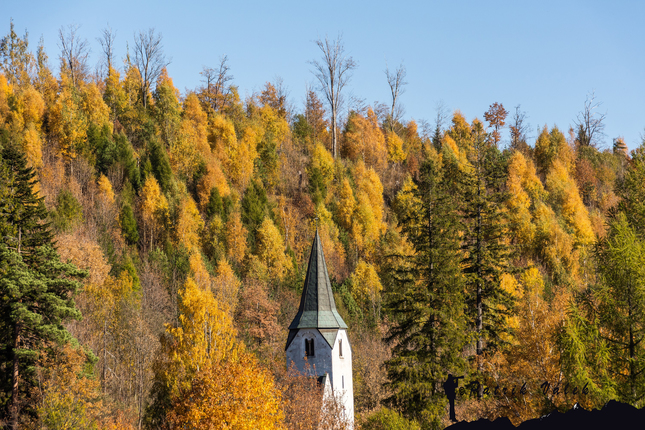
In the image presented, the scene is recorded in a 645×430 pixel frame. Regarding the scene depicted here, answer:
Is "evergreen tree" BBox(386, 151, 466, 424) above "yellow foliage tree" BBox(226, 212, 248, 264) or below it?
below

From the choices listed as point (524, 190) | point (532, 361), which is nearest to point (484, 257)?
point (532, 361)

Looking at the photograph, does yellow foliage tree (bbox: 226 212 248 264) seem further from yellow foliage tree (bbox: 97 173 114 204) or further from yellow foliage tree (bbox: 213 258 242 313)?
yellow foliage tree (bbox: 97 173 114 204)

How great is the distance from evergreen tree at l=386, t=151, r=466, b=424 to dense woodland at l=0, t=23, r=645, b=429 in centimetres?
9

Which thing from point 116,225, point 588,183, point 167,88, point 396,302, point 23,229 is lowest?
point 396,302

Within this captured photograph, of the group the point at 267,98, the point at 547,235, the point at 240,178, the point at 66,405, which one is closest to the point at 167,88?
the point at 240,178

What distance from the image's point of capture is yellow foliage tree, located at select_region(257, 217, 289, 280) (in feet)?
162

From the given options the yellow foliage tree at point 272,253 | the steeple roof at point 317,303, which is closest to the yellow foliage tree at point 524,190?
the yellow foliage tree at point 272,253

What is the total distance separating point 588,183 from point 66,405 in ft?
221

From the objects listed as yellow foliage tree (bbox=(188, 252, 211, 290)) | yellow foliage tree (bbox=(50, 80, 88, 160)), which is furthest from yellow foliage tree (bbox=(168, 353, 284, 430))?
yellow foliage tree (bbox=(50, 80, 88, 160))

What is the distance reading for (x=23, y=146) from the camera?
50219 mm

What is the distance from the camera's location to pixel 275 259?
49.8m

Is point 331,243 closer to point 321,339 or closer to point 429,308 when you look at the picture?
point 321,339

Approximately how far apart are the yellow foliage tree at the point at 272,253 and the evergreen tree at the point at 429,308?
24.6m

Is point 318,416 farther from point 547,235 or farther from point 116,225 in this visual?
point 547,235
